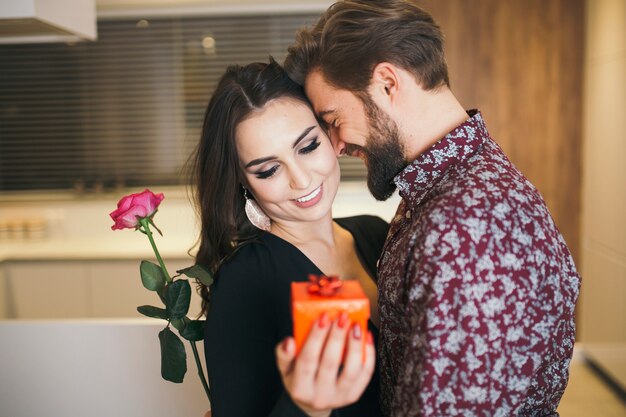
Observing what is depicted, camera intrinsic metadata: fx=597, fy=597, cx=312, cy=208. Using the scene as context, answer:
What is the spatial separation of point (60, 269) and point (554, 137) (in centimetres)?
357

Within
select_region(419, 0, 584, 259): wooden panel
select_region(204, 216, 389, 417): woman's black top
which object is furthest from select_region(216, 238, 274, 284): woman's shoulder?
select_region(419, 0, 584, 259): wooden panel

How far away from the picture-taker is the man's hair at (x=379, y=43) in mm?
1257

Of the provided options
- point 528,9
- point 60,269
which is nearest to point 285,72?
point 60,269

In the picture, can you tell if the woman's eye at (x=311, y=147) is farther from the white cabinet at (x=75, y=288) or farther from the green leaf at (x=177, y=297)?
the white cabinet at (x=75, y=288)

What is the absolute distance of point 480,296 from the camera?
Result: 92 cm

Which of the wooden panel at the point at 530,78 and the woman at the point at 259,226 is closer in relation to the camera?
the woman at the point at 259,226

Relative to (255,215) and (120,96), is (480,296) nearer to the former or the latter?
(255,215)

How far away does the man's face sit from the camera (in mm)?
1278

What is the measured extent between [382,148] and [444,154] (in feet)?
0.51

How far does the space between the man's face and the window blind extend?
3077 millimetres

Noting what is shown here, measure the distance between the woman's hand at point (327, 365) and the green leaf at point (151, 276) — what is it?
0.61 meters

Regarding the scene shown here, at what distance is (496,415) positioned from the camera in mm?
953

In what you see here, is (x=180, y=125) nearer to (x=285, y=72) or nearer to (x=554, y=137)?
(x=554, y=137)

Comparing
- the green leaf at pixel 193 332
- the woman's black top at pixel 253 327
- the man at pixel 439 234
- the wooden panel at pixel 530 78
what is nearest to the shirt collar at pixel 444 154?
the man at pixel 439 234
